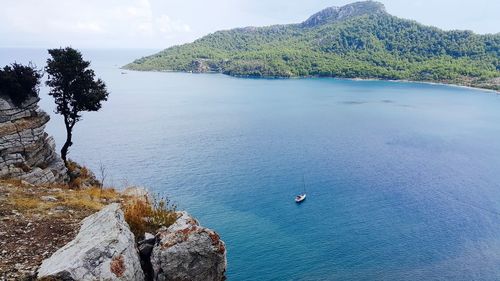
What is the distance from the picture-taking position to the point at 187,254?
13.9 m

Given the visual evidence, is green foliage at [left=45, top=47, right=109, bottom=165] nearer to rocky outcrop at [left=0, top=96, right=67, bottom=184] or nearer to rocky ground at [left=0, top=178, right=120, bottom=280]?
rocky outcrop at [left=0, top=96, right=67, bottom=184]

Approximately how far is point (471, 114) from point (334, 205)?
12471 cm

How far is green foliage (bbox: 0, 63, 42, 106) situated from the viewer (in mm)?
28609

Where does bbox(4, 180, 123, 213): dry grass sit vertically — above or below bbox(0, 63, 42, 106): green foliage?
below

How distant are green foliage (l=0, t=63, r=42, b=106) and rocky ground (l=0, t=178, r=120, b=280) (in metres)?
10.5

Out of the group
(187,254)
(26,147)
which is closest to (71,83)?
(26,147)

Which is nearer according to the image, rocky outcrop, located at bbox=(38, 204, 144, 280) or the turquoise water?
rocky outcrop, located at bbox=(38, 204, 144, 280)

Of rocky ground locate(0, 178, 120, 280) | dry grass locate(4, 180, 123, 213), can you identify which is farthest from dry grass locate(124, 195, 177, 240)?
dry grass locate(4, 180, 123, 213)

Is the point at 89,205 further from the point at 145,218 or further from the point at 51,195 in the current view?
the point at 145,218

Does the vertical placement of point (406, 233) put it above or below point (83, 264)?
below

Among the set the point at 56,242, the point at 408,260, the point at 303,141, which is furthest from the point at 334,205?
the point at 56,242

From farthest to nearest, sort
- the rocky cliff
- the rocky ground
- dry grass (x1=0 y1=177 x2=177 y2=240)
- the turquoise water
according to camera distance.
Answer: the turquoise water, dry grass (x1=0 y1=177 x2=177 y2=240), the rocky ground, the rocky cliff

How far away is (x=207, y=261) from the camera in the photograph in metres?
14.5

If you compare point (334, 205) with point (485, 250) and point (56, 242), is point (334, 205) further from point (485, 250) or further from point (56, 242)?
point (56, 242)
